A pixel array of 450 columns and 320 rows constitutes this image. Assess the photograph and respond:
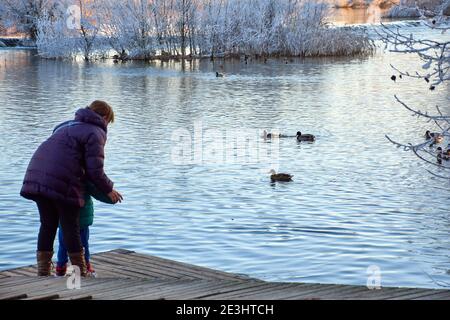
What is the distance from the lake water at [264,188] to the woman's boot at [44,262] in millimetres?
2721

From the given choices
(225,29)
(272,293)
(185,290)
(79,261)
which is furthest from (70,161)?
(225,29)

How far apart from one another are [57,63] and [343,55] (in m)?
16.2

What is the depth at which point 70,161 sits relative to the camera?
8.02m

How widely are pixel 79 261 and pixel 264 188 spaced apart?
8.23 meters

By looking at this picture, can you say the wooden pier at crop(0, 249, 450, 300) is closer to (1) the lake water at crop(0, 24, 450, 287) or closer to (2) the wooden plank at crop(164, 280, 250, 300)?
(2) the wooden plank at crop(164, 280, 250, 300)

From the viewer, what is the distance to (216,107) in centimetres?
3027

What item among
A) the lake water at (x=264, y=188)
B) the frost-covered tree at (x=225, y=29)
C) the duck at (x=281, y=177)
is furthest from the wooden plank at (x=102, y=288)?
the frost-covered tree at (x=225, y=29)

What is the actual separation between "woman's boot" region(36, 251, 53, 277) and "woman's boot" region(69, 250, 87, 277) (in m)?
0.26

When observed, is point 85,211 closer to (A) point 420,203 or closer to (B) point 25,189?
(B) point 25,189

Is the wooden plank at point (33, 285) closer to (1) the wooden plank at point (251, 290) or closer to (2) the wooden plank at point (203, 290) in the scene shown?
(2) the wooden plank at point (203, 290)

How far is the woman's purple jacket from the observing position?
800 centimetres

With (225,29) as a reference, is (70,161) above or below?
above

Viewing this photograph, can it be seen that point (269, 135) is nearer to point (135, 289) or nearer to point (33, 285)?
point (33, 285)

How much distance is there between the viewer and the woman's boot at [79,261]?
27.1ft
